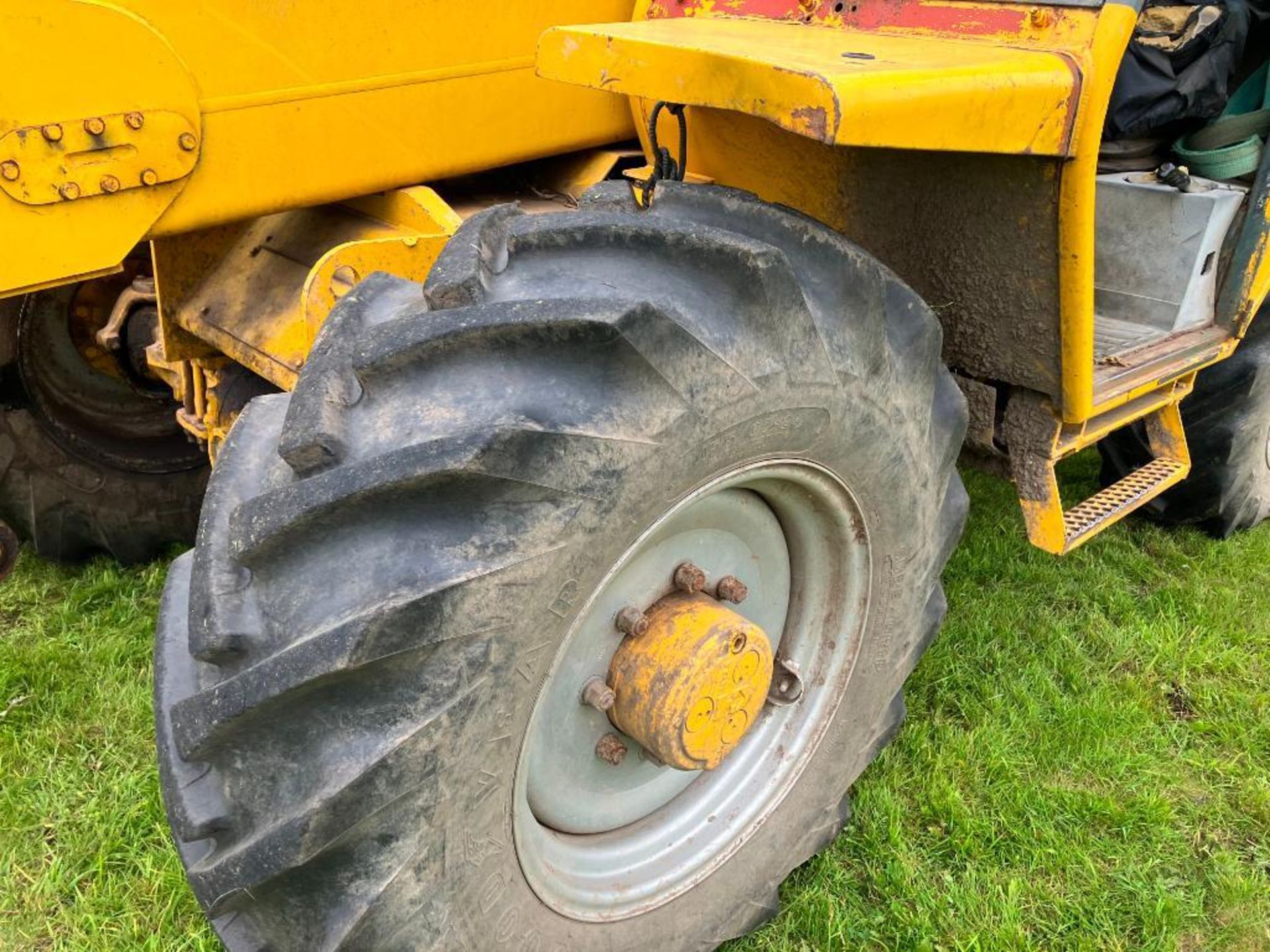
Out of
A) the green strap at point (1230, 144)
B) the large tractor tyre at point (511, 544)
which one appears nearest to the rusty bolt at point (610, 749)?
the large tractor tyre at point (511, 544)

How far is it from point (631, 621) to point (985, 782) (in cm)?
119

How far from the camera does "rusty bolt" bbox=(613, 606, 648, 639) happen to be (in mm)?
1717

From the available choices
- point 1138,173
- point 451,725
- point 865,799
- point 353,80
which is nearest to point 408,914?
point 451,725

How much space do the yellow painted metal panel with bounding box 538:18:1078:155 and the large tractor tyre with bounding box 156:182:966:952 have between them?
0.61 feet

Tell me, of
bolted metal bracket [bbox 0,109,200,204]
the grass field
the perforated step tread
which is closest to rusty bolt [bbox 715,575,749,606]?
the grass field

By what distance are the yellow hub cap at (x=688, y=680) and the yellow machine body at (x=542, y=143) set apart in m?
0.78

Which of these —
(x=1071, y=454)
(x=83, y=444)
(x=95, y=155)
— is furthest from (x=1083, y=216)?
(x=83, y=444)

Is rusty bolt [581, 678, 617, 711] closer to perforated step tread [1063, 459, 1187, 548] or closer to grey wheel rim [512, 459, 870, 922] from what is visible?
grey wheel rim [512, 459, 870, 922]

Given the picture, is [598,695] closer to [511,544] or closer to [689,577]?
[689,577]

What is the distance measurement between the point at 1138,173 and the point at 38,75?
2470 millimetres

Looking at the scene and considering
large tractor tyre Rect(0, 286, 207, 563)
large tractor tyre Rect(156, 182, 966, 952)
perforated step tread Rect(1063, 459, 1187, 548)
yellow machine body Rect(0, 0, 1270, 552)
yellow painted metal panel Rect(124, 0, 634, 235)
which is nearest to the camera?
large tractor tyre Rect(156, 182, 966, 952)

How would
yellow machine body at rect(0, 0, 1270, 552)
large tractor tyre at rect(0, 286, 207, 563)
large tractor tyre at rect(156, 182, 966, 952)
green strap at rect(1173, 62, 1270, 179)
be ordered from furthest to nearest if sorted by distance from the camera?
large tractor tyre at rect(0, 286, 207, 563) < green strap at rect(1173, 62, 1270, 179) < yellow machine body at rect(0, 0, 1270, 552) < large tractor tyre at rect(156, 182, 966, 952)

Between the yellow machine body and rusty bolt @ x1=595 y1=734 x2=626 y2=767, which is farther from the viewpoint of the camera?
rusty bolt @ x1=595 y1=734 x2=626 y2=767

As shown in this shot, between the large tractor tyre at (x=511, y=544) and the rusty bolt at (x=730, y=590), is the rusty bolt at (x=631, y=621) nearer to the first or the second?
the large tractor tyre at (x=511, y=544)
